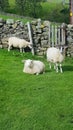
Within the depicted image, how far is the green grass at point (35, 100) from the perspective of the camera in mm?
13234

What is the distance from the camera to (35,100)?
14.9 m

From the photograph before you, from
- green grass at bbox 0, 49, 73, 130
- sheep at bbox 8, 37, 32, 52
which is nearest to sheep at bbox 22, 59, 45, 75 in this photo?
green grass at bbox 0, 49, 73, 130

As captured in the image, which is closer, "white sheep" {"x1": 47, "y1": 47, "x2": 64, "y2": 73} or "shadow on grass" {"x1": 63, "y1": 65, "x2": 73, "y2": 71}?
"white sheep" {"x1": 47, "y1": 47, "x2": 64, "y2": 73}

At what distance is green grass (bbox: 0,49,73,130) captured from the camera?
43.4ft

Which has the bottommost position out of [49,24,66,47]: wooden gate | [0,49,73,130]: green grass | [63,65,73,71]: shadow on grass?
[63,65,73,71]: shadow on grass

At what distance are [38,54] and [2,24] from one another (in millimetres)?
2616

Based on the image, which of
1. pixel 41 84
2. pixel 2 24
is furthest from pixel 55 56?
pixel 2 24

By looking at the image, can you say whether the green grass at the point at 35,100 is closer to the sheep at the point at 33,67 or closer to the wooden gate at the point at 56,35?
the sheep at the point at 33,67

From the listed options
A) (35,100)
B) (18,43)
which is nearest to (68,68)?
(18,43)

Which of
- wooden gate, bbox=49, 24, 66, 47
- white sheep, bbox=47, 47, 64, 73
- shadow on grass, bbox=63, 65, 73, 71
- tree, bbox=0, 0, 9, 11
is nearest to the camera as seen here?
white sheep, bbox=47, 47, 64, 73

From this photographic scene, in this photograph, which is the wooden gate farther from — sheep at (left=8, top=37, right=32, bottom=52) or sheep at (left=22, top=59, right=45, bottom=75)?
sheep at (left=22, top=59, right=45, bottom=75)

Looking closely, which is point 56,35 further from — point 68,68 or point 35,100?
point 35,100

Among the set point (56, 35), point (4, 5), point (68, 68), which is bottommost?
point (4, 5)

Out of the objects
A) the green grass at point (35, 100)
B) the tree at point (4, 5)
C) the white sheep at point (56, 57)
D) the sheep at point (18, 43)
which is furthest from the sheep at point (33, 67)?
the tree at point (4, 5)
